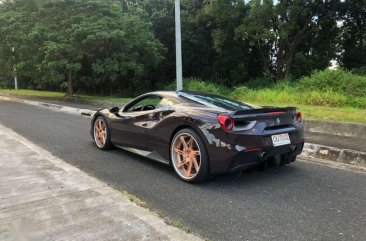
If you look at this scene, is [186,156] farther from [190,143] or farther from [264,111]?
[264,111]

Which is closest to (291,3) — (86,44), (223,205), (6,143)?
(86,44)

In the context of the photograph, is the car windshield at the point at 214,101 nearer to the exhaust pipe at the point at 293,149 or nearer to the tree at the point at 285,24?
the exhaust pipe at the point at 293,149

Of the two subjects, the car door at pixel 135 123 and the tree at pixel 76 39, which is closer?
the car door at pixel 135 123

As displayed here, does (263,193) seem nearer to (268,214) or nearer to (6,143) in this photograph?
(268,214)

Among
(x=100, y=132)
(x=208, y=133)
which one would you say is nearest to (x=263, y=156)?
(x=208, y=133)

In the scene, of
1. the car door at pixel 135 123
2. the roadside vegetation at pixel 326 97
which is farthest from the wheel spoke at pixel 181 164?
the roadside vegetation at pixel 326 97

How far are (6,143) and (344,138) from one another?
24.2 feet

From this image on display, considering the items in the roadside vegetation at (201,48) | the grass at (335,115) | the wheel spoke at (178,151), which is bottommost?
the wheel spoke at (178,151)

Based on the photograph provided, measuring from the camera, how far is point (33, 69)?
909 inches

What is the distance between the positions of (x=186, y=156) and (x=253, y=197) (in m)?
1.16

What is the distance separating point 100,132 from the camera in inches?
294

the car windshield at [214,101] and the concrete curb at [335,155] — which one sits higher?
the car windshield at [214,101]

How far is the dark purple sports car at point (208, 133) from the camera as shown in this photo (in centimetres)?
490

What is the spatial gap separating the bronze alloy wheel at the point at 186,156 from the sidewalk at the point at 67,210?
3.55ft
